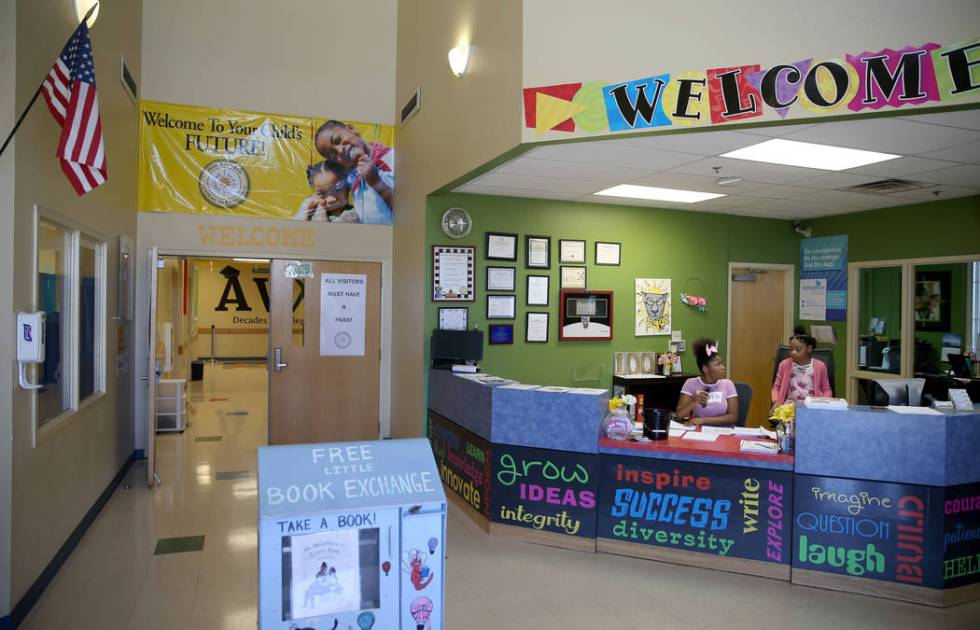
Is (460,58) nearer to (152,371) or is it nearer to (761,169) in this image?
(761,169)

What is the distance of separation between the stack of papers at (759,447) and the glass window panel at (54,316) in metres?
4.04

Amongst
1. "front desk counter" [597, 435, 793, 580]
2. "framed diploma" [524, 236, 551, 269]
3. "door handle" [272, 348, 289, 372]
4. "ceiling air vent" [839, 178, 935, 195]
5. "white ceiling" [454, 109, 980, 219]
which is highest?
"white ceiling" [454, 109, 980, 219]

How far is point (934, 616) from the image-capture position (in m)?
3.51

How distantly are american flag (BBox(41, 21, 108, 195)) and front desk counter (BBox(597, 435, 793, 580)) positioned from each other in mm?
3412

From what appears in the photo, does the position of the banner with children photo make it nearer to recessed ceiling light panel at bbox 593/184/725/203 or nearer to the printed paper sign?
the printed paper sign

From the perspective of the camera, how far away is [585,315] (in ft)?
21.4

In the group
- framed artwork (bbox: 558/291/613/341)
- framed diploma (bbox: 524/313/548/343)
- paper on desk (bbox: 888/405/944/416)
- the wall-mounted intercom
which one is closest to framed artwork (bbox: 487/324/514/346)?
framed diploma (bbox: 524/313/548/343)

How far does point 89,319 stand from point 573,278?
4119 millimetres

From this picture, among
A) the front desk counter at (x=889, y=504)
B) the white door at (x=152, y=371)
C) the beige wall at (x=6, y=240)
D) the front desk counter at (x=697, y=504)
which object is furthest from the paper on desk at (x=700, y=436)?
the white door at (x=152, y=371)

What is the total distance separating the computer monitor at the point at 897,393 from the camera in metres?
4.10

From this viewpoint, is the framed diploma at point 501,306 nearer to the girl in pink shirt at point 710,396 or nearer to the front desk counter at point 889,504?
the girl in pink shirt at point 710,396

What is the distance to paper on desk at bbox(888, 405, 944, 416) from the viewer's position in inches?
146

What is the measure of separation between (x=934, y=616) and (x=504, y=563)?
2368mm

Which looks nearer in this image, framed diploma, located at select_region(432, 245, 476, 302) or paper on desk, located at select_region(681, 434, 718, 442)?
paper on desk, located at select_region(681, 434, 718, 442)
